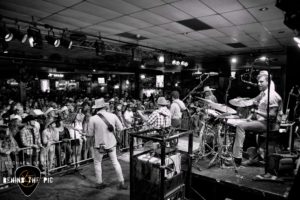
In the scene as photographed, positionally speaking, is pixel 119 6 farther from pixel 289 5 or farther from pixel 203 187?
pixel 203 187

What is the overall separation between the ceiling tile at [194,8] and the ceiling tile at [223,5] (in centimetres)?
15

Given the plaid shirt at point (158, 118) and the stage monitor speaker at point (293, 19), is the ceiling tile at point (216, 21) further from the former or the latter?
the plaid shirt at point (158, 118)

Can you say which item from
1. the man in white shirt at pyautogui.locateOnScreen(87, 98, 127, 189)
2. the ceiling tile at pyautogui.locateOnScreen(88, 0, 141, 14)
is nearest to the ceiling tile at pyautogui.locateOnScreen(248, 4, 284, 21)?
the ceiling tile at pyautogui.locateOnScreen(88, 0, 141, 14)

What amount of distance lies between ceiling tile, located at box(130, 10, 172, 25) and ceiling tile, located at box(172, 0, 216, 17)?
784mm

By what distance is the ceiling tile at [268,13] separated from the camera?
491 centimetres

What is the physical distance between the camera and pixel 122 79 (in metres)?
26.7

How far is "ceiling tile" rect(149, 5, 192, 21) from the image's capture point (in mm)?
4973

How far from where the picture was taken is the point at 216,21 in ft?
19.3

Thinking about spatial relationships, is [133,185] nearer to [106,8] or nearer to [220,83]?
[106,8]

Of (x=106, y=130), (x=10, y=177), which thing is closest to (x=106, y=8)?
(x=106, y=130)

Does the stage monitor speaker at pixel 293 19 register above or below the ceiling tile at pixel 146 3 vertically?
below

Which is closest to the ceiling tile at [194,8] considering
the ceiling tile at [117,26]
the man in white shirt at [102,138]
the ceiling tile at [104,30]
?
the ceiling tile at [117,26]

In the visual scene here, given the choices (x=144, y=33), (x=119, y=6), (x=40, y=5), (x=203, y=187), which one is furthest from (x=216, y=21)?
(x=40, y=5)

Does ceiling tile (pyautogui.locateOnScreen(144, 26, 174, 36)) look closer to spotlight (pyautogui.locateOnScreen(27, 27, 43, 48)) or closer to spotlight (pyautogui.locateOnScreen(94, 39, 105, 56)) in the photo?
spotlight (pyautogui.locateOnScreen(94, 39, 105, 56))
